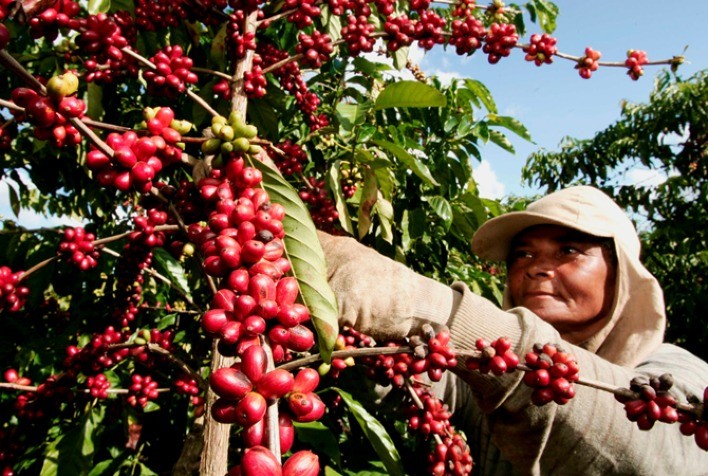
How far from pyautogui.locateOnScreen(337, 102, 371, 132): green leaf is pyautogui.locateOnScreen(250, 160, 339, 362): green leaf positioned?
1.11 m

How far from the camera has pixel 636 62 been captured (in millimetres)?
1875

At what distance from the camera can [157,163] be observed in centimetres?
92

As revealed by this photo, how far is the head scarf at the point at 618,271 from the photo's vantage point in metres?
2.00

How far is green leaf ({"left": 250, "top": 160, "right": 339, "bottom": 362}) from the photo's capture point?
2.70 ft

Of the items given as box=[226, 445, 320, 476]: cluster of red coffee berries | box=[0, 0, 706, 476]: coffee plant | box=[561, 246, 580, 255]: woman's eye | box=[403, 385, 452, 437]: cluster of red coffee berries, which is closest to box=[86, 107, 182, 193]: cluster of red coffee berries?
box=[0, 0, 706, 476]: coffee plant

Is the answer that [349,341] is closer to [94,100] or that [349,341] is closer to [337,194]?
[337,194]

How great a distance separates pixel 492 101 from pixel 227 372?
2.62 meters

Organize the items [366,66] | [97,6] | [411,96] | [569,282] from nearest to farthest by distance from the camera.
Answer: [97,6]
[411,96]
[569,282]
[366,66]

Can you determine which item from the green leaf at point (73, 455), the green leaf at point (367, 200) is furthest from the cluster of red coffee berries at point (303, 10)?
Answer: the green leaf at point (73, 455)

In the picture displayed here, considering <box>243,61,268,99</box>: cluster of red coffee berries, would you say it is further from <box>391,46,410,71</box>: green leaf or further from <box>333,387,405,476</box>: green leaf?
<box>333,387,405,476</box>: green leaf

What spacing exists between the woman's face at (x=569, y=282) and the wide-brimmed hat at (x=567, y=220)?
86 millimetres

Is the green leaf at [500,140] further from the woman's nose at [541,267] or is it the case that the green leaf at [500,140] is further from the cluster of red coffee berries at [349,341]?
the cluster of red coffee berries at [349,341]

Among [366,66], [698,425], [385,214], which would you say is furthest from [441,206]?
[698,425]

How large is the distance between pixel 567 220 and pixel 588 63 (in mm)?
702
